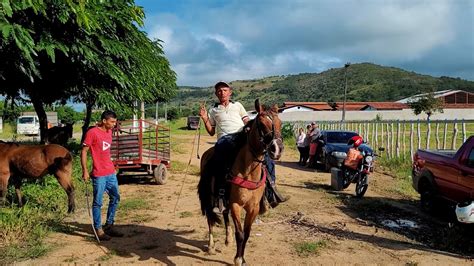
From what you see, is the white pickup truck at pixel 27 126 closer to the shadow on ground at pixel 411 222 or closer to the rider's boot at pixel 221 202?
the shadow on ground at pixel 411 222

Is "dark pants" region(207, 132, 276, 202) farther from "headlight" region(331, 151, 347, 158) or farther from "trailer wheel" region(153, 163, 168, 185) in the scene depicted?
"headlight" region(331, 151, 347, 158)

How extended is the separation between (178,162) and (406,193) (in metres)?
9.76

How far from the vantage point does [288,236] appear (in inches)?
282

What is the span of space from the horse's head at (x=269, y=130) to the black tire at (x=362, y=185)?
262 inches

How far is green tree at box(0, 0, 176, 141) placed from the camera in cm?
718

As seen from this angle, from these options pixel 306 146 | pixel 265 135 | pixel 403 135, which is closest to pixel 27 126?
pixel 306 146

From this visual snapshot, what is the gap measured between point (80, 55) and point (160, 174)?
497 centimetres

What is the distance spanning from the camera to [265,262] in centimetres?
589

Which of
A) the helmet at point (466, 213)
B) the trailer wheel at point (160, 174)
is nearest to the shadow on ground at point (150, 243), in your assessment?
the helmet at point (466, 213)

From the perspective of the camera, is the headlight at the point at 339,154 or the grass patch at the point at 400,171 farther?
the headlight at the point at 339,154

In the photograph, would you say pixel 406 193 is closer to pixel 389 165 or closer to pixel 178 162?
pixel 389 165

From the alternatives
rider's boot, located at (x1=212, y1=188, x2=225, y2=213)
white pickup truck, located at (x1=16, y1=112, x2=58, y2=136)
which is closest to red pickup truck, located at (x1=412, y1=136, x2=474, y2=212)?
rider's boot, located at (x1=212, y1=188, x2=225, y2=213)

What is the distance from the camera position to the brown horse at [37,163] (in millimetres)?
8211

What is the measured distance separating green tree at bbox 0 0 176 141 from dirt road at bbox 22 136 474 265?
2912mm
